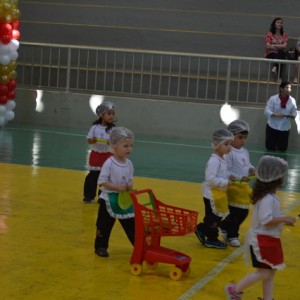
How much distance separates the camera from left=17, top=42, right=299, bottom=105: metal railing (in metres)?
17.3

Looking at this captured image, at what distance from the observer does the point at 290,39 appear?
62.7ft

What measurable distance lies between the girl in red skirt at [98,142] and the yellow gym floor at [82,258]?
0.70 feet

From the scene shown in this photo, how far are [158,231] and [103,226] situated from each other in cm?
72

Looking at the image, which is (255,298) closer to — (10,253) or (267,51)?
(10,253)

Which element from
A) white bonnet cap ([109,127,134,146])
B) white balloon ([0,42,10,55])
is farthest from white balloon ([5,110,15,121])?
white bonnet cap ([109,127,134,146])

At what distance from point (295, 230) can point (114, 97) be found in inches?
359

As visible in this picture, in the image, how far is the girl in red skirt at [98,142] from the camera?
9695 millimetres

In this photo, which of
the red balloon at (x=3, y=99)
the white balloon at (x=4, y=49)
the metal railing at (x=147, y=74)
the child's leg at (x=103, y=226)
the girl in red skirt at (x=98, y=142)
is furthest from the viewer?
the metal railing at (x=147, y=74)

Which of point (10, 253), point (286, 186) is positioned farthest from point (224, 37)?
point (10, 253)

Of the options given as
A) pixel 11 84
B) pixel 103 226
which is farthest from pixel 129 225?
pixel 11 84

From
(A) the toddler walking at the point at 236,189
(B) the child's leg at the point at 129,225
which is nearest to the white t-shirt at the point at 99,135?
(A) the toddler walking at the point at 236,189

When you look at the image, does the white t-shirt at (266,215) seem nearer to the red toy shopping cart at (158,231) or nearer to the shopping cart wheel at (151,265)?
the red toy shopping cart at (158,231)

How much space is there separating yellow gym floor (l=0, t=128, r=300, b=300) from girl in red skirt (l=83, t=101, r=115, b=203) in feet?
0.70

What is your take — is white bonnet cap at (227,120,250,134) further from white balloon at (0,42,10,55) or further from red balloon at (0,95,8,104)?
red balloon at (0,95,8,104)
